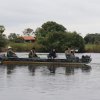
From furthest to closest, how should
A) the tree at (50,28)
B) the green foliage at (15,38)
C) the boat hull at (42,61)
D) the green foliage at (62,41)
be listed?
the green foliage at (15,38) < the tree at (50,28) < the green foliage at (62,41) < the boat hull at (42,61)

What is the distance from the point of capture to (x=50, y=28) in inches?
4877

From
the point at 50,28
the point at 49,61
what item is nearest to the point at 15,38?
the point at 50,28

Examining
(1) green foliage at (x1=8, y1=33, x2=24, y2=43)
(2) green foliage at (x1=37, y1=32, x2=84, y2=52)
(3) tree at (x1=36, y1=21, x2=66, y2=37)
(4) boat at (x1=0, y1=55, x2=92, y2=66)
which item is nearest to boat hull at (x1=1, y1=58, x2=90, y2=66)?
(4) boat at (x1=0, y1=55, x2=92, y2=66)

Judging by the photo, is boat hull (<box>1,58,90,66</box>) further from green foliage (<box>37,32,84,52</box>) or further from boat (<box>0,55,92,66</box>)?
green foliage (<box>37,32,84,52</box>)

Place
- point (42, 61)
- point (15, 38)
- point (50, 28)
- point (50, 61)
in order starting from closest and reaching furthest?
1. point (50, 61)
2. point (42, 61)
3. point (50, 28)
4. point (15, 38)

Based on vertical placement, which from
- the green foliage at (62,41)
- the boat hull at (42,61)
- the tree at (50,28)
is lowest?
the boat hull at (42,61)

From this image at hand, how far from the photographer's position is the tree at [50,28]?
12255 cm

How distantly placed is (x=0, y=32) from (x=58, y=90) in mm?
96949

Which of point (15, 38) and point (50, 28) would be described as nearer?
point (50, 28)

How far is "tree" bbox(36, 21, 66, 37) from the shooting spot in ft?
402

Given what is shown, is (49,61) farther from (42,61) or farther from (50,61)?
(42,61)

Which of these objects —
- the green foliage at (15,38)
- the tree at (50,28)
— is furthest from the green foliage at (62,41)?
the green foliage at (15,38)

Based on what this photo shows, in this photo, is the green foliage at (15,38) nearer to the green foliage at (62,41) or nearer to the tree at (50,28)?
the tree at (50,28)

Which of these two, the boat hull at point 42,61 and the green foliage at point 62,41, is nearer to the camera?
the boat hull at point 42,61
